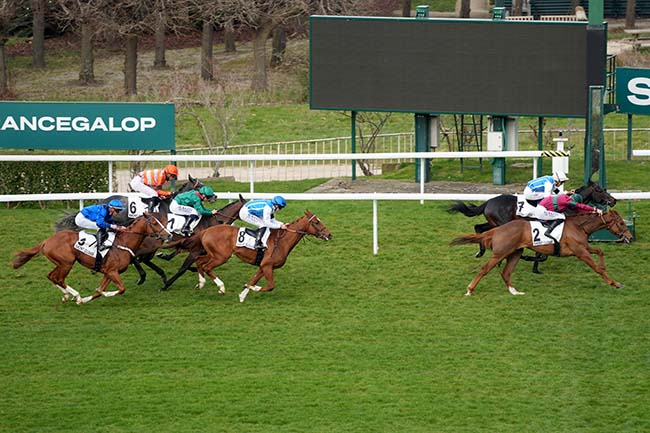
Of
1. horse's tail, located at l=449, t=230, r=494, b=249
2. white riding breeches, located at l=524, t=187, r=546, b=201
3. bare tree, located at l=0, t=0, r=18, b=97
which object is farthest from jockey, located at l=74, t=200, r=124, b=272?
bare tree, located at l=0, t=0, r=18, b=97

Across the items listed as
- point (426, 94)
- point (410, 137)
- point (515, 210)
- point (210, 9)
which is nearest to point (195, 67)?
point (210, 9)

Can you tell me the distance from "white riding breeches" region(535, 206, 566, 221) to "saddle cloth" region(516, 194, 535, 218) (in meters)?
0.05

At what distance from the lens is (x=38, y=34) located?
102 ft

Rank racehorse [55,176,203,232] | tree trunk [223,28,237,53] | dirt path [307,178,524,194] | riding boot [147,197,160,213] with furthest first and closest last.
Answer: tree trunk [223,28,237,53] → dirt path [307,178,524,194] → riding boot [147,197,160,213] → racehorse [55,176,203,232]

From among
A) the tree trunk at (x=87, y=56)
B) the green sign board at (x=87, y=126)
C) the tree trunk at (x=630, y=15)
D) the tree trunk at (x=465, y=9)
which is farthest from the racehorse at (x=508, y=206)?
the tree trunk at (x=630, y=15)

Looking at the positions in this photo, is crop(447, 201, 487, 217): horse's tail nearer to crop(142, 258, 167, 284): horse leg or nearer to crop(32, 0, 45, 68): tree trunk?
crop(142, 258, 167, 284): horse leg

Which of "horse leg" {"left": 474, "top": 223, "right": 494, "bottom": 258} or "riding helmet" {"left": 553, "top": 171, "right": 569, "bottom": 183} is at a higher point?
"riding helmet" {"left": 553, "top": 171, "right": 569, "bottom": 183}

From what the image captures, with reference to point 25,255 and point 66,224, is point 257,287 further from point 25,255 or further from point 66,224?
point 25,255

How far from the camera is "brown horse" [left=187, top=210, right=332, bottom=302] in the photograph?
1116 centimetres

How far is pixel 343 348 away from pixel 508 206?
112 inches

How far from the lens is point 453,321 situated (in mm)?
10445

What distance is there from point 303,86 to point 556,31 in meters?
12.6

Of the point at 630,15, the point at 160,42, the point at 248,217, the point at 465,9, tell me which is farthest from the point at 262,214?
the point at 630,15

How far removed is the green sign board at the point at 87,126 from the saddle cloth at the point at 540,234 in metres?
5.16
